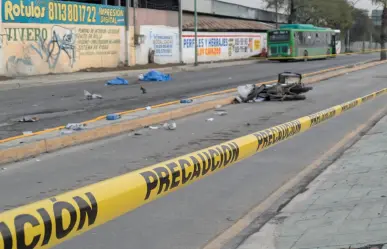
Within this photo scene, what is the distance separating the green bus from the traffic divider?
145ft

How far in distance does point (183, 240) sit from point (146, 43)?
33657mm

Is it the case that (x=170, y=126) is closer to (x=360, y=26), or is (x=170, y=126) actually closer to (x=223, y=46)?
(x=223, y=46)

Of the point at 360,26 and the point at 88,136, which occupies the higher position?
the point at 360,26

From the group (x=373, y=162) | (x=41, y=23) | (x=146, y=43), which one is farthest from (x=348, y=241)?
(x=146, y=43)

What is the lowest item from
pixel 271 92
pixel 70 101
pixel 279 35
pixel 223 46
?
pixel 70 101

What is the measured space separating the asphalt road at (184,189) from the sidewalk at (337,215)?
0.60 m

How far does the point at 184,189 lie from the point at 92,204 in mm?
4048

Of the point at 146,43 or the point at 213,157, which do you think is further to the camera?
the point at 146,43

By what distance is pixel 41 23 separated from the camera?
28.1 meters

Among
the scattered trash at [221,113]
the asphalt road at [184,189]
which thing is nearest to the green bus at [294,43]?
the scattered trash at [221,113]

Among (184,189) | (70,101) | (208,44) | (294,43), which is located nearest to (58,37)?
(70,101)

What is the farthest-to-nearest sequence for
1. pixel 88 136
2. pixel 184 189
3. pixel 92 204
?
pixel 88 136 → pixel 184 189 → pixel 92 204

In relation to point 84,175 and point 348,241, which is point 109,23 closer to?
point 84,175

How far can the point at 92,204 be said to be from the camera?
254 centimetres
